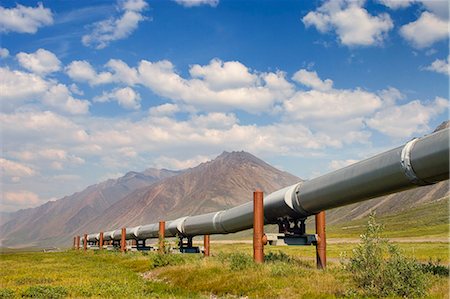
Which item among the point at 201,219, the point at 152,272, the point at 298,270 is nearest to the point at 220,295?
the point at 298,270

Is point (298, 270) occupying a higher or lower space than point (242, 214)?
lower

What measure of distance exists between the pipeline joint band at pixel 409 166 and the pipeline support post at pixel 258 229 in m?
8.56

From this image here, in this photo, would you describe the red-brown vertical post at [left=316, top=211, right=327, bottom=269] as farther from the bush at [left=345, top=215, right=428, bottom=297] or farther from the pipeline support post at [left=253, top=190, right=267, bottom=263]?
the bush at [left=345, top=215, right=428, bottom=297]

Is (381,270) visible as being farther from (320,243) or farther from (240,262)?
(240,262)

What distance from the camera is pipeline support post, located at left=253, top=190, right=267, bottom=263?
68.6 ft

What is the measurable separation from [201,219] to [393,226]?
122174 mm

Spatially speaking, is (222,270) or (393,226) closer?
(222,270)

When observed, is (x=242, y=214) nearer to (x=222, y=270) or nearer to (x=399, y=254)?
(x=222, y=270)

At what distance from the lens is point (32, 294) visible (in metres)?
18.0

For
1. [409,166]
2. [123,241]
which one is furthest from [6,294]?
[123,241]

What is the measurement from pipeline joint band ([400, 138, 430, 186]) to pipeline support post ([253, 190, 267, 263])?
856cm

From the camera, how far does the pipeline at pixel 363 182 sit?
1258 centimetres

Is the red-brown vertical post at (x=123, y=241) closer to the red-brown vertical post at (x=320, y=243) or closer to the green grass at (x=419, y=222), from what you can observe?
the red-brown vertical post at (x=320, y=243)

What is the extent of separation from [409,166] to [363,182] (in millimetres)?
2145
